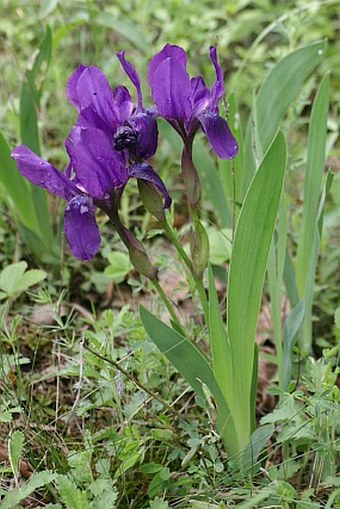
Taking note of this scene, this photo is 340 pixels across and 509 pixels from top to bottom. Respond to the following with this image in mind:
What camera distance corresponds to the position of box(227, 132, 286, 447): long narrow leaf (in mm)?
1072

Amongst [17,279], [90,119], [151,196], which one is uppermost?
[90,119]

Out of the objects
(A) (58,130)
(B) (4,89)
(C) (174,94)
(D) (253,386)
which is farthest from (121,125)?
(B) (4,89)

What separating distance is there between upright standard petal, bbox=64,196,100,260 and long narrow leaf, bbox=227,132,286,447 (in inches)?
8.6

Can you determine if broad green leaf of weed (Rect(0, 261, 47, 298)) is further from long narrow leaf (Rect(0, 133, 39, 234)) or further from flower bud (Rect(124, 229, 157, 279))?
flower bud (Rect(124, 229, 157, 279))

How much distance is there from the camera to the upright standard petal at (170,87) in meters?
1.07

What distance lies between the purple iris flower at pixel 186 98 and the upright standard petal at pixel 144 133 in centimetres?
3

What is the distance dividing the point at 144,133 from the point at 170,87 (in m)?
0.08

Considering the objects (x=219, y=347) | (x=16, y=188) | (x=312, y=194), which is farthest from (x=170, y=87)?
(x=16, y=188)

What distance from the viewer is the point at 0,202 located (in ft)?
6.33

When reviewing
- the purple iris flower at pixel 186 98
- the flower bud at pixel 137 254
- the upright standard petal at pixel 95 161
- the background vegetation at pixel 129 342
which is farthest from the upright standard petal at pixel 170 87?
the background vegetation at pixel 129 342

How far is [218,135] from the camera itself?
113 centimetres

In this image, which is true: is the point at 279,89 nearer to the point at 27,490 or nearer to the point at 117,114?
the point at 117,114

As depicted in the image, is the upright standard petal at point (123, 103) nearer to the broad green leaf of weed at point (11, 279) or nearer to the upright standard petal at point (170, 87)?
the upright standard petal at point (170, 87)

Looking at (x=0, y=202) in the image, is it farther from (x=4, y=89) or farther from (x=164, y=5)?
(x=164, y=5)
